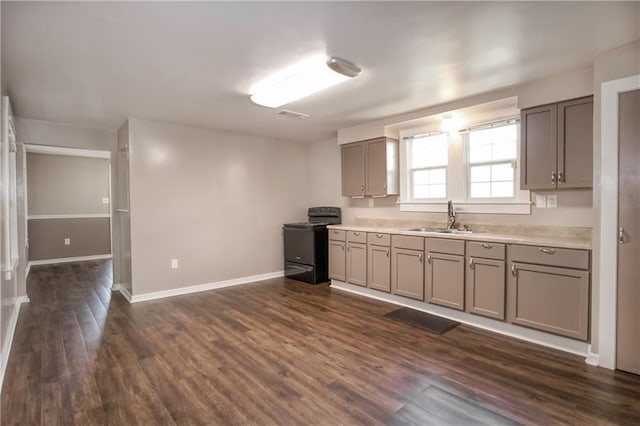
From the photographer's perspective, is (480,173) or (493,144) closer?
(493,144)

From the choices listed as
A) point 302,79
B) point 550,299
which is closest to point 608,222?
point 550,299

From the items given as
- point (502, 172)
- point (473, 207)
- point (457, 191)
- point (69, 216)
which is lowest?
point (69, 216)

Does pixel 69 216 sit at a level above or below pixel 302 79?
below

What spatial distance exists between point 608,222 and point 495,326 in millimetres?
1317

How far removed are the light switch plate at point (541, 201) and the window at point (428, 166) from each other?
1026 mm

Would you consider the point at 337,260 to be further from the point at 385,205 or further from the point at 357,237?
the point at 385,205

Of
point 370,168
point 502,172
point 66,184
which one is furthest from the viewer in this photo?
point 66,184

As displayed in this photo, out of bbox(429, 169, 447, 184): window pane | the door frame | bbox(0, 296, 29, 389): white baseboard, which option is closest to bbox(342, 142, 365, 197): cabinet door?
bbox(429, 169, 447, 184): window pane

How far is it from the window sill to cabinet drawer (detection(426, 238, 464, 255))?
0.63 metres

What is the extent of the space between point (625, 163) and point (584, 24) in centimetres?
100

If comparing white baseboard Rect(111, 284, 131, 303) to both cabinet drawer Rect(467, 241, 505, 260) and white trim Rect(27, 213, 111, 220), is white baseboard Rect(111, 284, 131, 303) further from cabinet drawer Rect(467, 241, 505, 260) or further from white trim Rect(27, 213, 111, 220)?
cabinet drawer Rect(467, 241, 505, 260)

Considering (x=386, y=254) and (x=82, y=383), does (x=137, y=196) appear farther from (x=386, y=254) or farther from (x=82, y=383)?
(x=386, y=254)

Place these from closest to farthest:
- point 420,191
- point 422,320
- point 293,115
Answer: point 422,320 → point 293,115 → point 420,191

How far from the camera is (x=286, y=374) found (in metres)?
2.39
